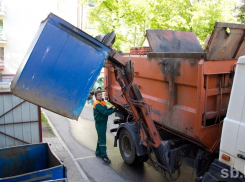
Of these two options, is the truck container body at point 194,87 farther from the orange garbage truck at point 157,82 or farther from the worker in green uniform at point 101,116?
the worker in green uniform at point 101,116

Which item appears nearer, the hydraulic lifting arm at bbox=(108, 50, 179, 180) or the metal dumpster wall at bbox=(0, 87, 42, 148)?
the hydraulic lifting arm at bbox=(108, 50, 179, 180)

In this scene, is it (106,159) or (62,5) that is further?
(62,5)

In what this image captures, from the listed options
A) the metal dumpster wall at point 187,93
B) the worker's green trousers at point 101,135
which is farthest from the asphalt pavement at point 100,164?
the metal dumpster wall at point 187,93

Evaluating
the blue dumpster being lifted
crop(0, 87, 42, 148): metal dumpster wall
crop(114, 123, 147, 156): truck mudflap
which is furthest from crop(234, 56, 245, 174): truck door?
crop(0, 87, 42, 148): metal dumpster wall

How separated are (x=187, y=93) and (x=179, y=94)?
0.21 m

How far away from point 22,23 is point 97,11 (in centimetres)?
1453

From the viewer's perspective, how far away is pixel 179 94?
417cm

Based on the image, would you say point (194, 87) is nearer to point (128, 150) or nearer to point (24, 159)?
point (128, 150)

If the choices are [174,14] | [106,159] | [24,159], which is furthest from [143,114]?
[174,14]

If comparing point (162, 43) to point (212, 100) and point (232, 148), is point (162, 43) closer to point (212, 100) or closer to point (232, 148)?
point (212, 100)

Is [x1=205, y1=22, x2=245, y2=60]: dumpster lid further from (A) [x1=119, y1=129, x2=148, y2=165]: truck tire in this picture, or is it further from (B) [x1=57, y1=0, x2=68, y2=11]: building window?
(B) [x1=57, y1=0, x2=68, y2=11]: building window

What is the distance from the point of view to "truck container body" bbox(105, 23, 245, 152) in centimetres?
356

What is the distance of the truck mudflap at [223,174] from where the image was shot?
8.96ft

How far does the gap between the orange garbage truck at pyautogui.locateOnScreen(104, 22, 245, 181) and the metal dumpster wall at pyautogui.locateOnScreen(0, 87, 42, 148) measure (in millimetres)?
2273
